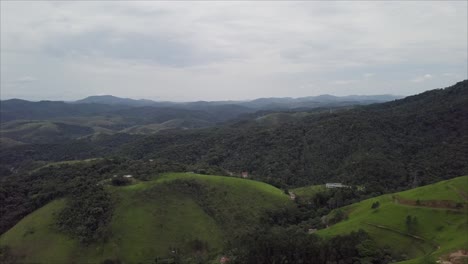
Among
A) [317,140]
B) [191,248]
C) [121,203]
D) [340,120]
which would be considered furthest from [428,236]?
[340,120]

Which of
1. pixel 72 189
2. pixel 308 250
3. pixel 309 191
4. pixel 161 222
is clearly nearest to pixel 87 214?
pixel 72 189

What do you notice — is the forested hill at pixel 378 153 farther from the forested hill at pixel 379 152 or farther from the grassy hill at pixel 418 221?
the grassy hill at pixel 418 221

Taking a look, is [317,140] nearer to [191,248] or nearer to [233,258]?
[191,248]

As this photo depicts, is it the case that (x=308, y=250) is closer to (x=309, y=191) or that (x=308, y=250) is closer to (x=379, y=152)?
(x=309, y=191)

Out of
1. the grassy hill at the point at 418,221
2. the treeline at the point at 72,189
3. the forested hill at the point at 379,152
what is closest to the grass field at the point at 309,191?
the forested hill at the point at 379,152

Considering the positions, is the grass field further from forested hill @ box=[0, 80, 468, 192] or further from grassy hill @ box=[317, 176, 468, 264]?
grassy hill @ box=[317, 176, 468, 264]

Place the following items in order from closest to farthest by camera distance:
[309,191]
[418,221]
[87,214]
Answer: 1. [418,221]
2. [87,214]
3. [309,191]

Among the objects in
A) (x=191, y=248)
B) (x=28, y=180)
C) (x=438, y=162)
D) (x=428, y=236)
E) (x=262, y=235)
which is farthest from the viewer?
(x=438, y=162)
